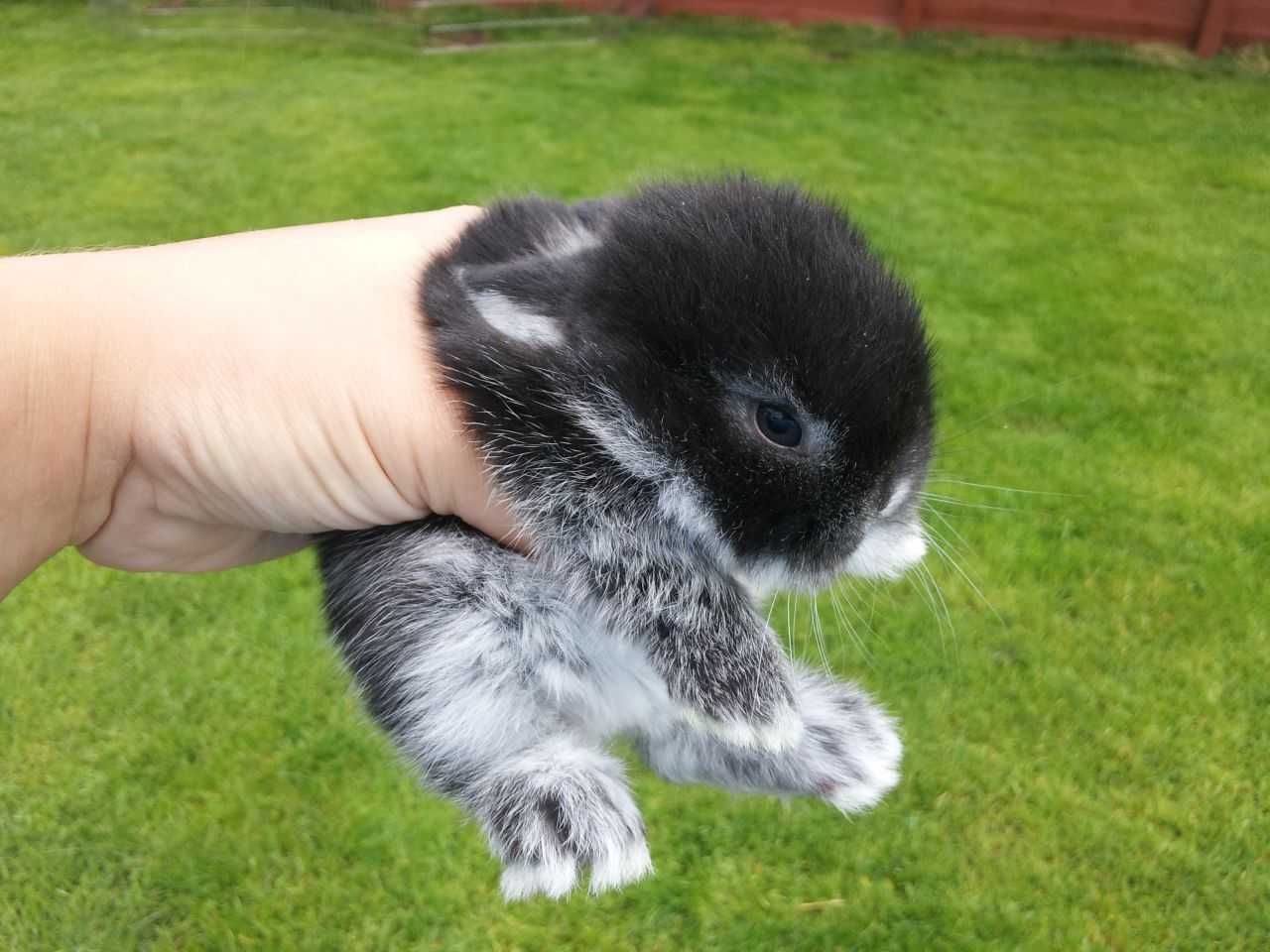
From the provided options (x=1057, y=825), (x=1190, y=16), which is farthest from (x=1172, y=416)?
(x=1190, y=16)

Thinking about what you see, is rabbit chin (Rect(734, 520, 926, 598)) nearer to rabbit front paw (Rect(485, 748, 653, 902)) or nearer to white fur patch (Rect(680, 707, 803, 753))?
white fur patch (Rect(680, 707, 803, 753))

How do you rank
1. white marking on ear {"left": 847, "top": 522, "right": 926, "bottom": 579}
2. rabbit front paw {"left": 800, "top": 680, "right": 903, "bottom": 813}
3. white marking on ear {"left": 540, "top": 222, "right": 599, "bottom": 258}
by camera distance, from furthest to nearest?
rabbit front paw {"left": 800, "top": 680, "right": 903, "bottom": 813}
white marking on ear {"left": 540, "top": 222, "right": 599, "bottom": 258}
white marking on ear {"left": 847, "top": 522, "right": 926, "bottom": 579}

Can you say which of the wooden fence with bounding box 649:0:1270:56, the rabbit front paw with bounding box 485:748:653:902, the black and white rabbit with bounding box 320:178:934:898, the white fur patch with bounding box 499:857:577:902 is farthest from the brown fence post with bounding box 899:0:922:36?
the white fur patch with bounding box 499:857:577:902

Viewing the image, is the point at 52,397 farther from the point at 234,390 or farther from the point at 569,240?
the point at 569,240

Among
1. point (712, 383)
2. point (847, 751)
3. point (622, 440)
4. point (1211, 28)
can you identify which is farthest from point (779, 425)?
point (1211, 28)

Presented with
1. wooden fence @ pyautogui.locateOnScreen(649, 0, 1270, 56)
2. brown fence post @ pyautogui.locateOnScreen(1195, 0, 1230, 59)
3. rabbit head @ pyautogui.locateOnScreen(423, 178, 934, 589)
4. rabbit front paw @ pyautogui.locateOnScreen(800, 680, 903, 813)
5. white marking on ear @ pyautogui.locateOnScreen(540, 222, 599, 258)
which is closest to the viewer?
rabbit head @ pyautogui.locateOnScreen(423, 178, 934, 589)

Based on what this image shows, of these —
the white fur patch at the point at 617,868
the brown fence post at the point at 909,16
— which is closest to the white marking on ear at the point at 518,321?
the white fur patch at the point at 617,868

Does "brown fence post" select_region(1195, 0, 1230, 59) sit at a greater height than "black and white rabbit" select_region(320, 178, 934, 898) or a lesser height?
lesser
